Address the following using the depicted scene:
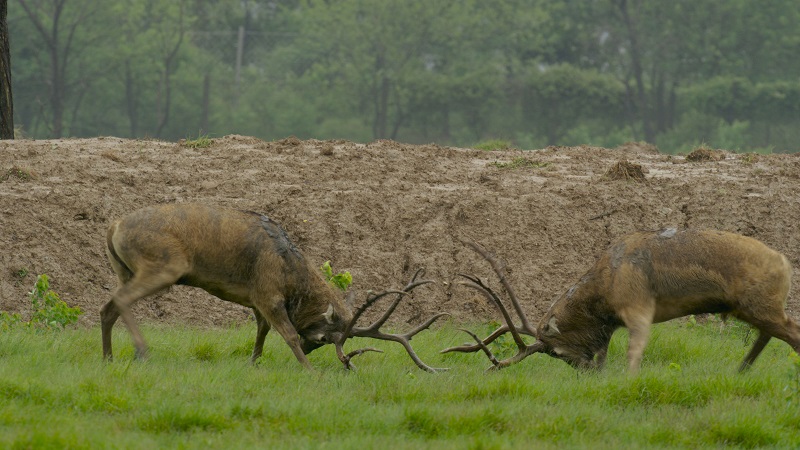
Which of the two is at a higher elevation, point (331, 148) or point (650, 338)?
point (331, 148)

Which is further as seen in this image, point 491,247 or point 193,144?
point 193,144

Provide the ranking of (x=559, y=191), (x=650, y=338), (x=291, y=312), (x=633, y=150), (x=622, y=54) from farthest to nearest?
Answer: (x=622, y=54)
(x=633, y=150)
(x=559, y=191)
(x=650, y=338)
(x=291, y=312)

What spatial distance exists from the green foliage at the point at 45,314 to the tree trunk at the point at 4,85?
549cm

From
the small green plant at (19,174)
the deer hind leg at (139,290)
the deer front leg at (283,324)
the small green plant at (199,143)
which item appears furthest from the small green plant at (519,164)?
the deer hind leg at (139,290)

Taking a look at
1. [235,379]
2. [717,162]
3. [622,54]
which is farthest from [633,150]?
[622,54]

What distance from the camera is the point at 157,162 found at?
13.8 metres

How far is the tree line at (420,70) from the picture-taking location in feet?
188

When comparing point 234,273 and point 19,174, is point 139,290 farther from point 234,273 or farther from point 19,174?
point 19,174

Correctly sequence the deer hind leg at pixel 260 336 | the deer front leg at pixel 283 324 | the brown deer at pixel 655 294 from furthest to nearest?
the deer hind leg at pixel 260 336 < the deer front leg at pixel 283 324 < the brown deer at pixel 655 294

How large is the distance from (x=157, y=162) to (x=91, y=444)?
7.45 m

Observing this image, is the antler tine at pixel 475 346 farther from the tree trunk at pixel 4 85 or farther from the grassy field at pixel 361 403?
the tree trunk at pixel 4 85

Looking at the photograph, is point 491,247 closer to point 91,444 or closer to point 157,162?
point 157,162

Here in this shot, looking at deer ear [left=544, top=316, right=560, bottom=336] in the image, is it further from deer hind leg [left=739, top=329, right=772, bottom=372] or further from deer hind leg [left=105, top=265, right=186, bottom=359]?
deer hind leg [left=105, top=265, right=186, bottom=359]

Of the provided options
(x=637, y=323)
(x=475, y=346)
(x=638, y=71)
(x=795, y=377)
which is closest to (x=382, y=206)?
(x=475, y=346)
